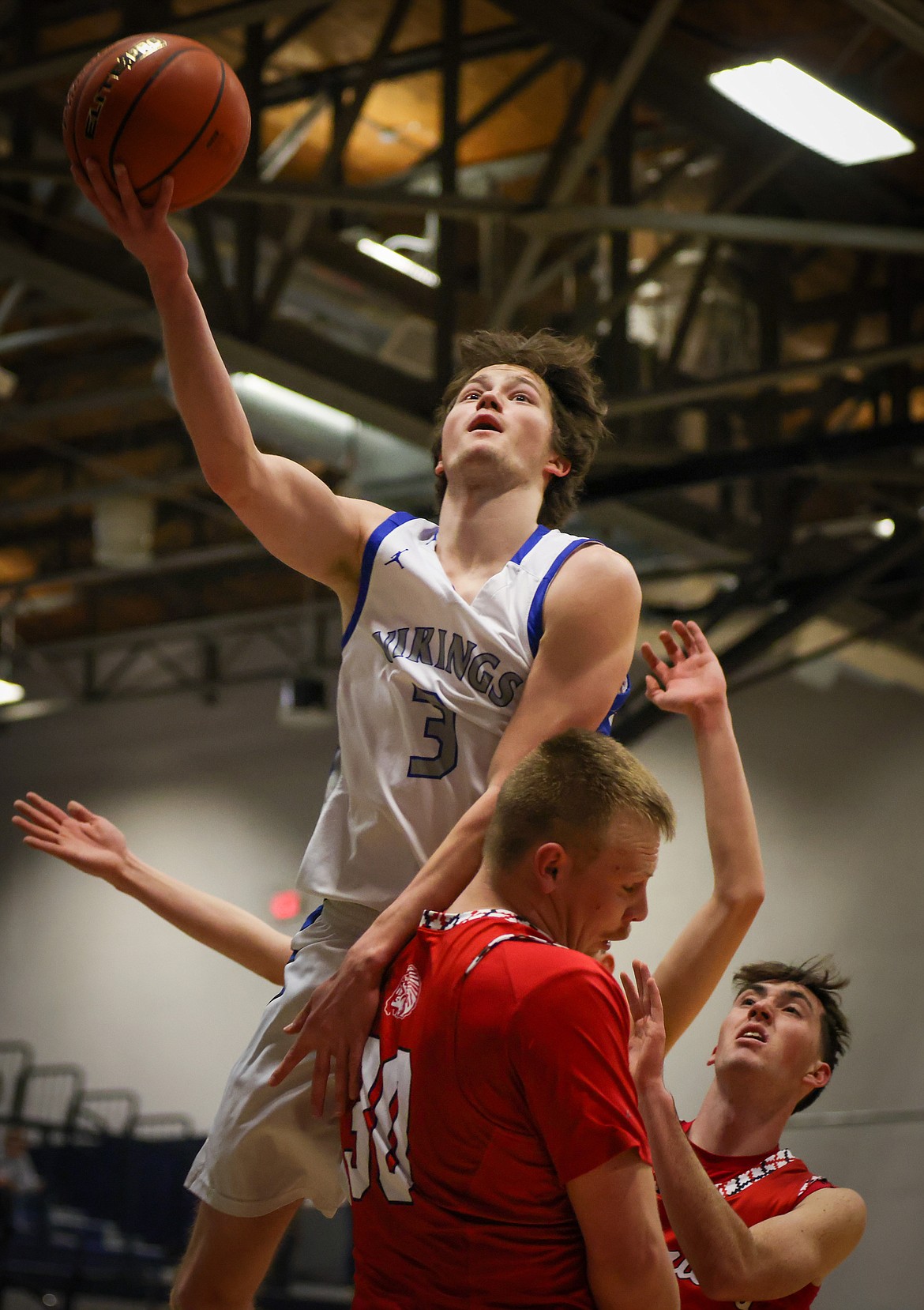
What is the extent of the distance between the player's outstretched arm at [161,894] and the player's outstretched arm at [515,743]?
485 millimetres

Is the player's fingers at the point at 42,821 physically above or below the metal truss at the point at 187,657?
below

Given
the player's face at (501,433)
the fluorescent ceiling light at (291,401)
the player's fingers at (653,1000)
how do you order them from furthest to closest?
the fluorescent ceiling light at (291,401), the player's face at (501,433), the player's fingers at (653,1000)

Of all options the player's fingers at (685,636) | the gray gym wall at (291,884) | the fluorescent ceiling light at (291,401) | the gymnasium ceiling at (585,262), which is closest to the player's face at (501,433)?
the player's fingers at (685,636)

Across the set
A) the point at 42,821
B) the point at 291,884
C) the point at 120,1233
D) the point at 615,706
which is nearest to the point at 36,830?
the point at 42,821

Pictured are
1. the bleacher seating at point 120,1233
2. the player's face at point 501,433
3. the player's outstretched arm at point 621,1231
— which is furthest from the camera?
the bleacher seating at point 120,1233

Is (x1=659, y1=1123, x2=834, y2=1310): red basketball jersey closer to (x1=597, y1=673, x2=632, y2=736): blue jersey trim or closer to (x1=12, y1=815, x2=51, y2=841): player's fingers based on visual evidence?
(x1=597, y1=673, x2=632, y2=736): blue jersey trim

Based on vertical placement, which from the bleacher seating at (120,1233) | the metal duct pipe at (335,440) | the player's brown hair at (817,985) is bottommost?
the bleacher seating at (120,1233)

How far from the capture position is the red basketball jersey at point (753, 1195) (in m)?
2.95

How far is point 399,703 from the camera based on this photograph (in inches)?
105

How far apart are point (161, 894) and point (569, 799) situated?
1.09 m

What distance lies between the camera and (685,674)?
9.97 feet

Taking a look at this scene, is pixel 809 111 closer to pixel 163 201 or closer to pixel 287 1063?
pixel 163 201

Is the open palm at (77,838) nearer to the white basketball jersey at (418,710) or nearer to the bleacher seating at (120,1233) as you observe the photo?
the white basketball jersey at (418,710)

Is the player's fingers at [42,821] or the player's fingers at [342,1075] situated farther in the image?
the player's fingers at [42,821]
